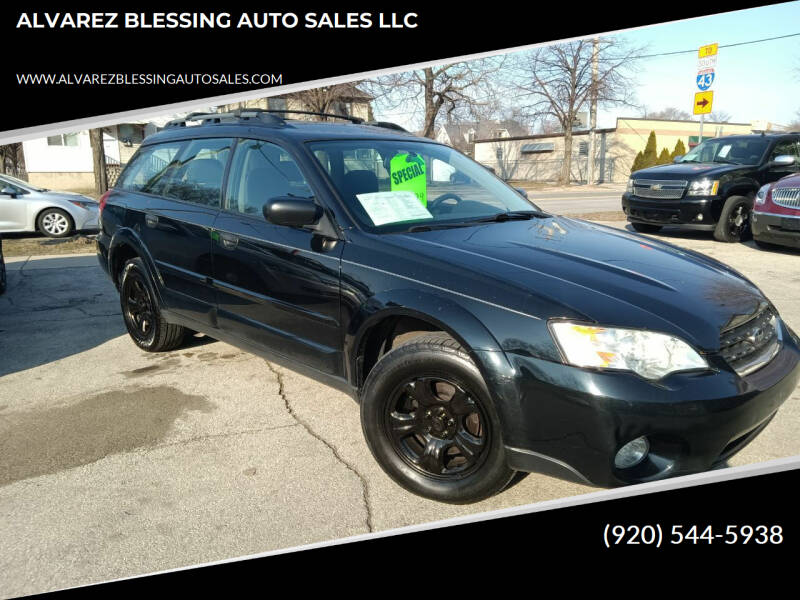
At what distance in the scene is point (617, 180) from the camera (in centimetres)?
4066

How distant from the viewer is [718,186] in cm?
959

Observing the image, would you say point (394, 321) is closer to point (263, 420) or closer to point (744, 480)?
Answer: point (263, 420)

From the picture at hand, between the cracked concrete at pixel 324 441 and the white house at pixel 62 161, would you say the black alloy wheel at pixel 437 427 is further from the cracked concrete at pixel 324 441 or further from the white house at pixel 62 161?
the white house at pixel 62 161

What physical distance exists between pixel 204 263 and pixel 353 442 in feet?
5.07

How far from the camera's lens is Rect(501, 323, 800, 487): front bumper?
90.7 inches

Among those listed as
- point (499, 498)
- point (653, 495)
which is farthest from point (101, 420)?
point (653, 495)

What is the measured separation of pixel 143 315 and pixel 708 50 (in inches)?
744

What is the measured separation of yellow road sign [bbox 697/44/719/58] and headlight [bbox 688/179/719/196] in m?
10.9

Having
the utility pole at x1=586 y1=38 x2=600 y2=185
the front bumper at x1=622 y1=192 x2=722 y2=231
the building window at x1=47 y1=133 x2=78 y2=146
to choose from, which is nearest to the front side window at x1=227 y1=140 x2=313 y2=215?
the front bumper at x1=622 y1=192 x2=722 y2=231

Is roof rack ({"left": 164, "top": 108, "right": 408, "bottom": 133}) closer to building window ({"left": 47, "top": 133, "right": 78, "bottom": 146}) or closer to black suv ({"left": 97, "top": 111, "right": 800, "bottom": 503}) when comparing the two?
black suv ({"left": 97, "top": 111, "right": 800, "bottom": 503})

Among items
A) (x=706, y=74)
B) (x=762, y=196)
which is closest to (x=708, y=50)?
(x=706, y=74)

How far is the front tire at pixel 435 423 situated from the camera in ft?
8.59

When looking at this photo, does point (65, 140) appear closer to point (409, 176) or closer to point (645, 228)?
point (645, 228)

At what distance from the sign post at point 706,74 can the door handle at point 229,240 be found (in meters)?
Answer: 17.8
